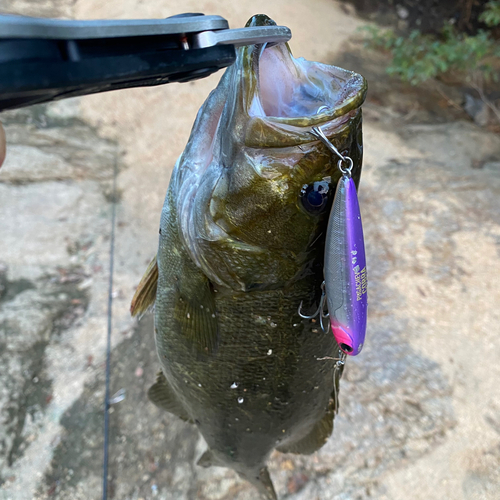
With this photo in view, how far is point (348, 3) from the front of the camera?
7.20 meters

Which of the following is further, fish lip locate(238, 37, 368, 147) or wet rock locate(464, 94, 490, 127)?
wet rock locate(464, 94, 490, 127)

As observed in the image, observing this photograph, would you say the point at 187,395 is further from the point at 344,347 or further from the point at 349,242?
the point at 349,242

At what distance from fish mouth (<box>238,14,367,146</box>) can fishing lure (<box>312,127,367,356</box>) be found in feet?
0.20

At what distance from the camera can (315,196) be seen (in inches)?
37.9

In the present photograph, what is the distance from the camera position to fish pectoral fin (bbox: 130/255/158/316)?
1.34 m

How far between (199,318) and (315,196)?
22.5 inches

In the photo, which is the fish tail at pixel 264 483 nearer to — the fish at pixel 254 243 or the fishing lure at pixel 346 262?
the fish at pixel 254 243

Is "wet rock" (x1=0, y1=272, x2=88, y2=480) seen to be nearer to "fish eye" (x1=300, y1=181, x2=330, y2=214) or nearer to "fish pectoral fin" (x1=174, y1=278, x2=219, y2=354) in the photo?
"fish pectoral fin" (x1=174, y1=278, x2=219, y2=354)

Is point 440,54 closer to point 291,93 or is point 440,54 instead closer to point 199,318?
point 291,93

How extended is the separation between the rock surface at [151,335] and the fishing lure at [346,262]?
1.67 m

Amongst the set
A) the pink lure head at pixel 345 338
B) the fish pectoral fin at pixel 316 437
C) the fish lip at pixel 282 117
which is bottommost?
the fish pectoral fin at pixel 316 437

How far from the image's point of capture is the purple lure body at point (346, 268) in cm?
90

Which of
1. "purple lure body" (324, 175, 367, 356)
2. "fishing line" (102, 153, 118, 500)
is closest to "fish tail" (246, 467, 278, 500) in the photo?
"fishing line" (102, 153, 118, 500)

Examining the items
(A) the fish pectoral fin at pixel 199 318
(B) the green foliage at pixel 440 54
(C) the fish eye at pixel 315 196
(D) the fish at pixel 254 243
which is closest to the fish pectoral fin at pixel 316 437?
(D) the fish at pixel 254 243
